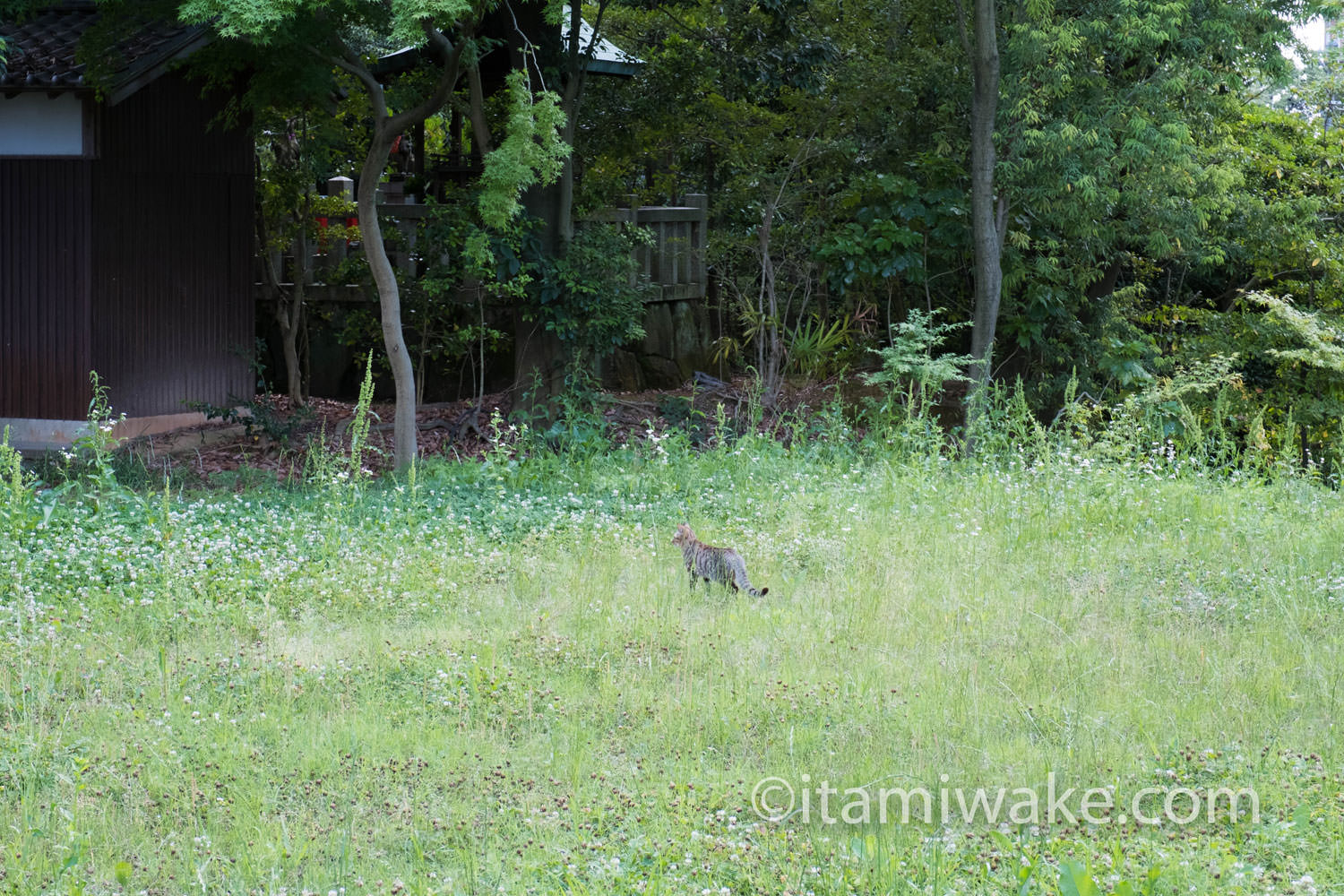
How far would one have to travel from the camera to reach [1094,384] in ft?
42.5

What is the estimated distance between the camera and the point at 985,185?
1157cm

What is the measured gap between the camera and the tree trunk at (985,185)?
37.0 ft

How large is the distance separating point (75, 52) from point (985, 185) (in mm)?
7903

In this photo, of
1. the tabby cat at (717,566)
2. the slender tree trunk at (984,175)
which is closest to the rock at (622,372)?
the slender tree trunk at (984,175)

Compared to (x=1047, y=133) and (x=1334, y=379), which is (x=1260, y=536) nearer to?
(x=1047, y=133)

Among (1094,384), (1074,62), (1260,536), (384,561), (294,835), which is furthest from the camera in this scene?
(1094,384)

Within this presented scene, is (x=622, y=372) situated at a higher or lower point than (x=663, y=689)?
higher

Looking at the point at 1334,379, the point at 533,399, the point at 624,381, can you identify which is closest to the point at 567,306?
the point at 533,399

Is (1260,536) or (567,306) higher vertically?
(567,306)

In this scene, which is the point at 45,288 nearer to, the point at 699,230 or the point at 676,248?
the point at 676,248

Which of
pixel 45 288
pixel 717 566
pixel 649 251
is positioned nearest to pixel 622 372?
pixel 649 251

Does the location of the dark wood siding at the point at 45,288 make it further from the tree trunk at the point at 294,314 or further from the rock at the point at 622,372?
the rock at the point at 622,372

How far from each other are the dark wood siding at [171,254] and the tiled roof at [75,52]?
2.19 ft

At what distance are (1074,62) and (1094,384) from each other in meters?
3.29
